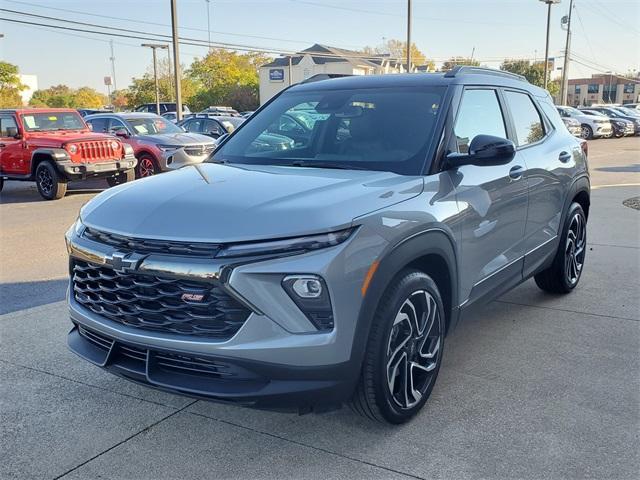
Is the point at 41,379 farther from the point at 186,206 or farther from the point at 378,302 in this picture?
the point at 378,302

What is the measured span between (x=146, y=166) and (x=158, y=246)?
1226 centimetres

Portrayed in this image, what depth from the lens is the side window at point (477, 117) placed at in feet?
12.7

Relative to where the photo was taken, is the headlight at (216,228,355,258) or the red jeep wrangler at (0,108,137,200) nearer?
the headlight at (216,228,355,258)

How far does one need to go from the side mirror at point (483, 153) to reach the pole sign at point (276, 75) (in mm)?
75592

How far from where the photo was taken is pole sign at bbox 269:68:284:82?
252ft

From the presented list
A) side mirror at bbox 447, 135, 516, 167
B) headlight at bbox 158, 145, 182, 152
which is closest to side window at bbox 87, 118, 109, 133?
headlight at bbox 158, 145, 182, 152

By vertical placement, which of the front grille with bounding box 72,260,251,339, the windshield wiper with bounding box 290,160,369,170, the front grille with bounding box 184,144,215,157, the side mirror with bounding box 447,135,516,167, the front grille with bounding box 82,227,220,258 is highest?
the side mirror with bounding box 447,135,516,167

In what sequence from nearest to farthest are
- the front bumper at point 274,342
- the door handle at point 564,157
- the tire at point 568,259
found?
the front bumper at point 274,342 < the door handle at point 564,157 < the tire at point 568,259

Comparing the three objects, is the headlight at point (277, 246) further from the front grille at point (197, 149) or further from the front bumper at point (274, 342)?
the front grille at point (197, 149)

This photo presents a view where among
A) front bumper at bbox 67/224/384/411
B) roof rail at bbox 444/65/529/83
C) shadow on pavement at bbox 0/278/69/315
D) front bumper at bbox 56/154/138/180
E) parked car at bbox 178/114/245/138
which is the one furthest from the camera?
parked car at bbox 178/114/245/138

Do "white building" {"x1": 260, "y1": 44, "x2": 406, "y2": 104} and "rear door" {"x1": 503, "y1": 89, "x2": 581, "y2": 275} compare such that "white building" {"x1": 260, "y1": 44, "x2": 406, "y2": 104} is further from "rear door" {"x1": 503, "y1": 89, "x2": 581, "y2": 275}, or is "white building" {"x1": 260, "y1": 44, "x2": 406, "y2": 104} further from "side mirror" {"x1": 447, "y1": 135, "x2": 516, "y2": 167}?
"side mirror" {"x1": 447, "y1": 135, "x2": 516, "y2": 167}

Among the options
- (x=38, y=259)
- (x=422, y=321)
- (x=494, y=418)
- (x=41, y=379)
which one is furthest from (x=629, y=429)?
(x=38, y=259)

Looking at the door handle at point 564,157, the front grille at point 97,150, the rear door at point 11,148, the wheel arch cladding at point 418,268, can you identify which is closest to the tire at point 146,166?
the front grille at point 97,150

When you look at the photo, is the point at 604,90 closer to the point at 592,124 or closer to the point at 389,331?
the point at 592,124
